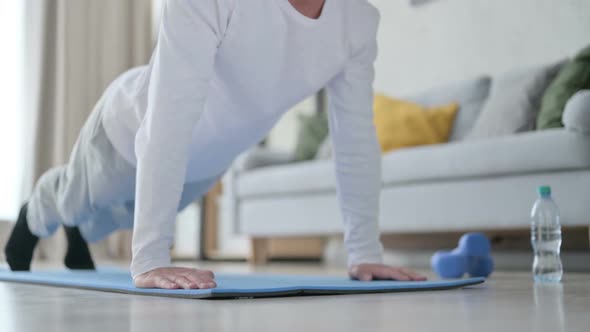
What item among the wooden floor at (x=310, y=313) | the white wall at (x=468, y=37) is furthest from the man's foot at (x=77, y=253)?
the white wall at (x=468, y=37)

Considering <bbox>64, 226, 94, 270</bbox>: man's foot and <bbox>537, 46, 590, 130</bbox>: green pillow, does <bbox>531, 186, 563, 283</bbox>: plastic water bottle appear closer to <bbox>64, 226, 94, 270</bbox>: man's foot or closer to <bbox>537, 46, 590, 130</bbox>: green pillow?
<bbox>537, 46, 590, 130</bbox>: green pillow

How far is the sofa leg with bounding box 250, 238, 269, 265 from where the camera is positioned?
4.02 metres

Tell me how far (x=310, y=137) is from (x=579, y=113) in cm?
192

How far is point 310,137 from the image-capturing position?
4.10 m

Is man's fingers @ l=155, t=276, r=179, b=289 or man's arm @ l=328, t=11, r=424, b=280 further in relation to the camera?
man's arm @ l=328, t=11, r=424, b=280

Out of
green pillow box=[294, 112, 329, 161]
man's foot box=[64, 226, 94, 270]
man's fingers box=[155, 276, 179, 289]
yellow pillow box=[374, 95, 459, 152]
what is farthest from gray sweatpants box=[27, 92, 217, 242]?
green pillow box=[294, 112, 329, 161]

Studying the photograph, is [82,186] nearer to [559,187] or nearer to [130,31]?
[559,187]

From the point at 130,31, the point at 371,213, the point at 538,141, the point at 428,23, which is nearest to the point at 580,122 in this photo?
the point at 538,141

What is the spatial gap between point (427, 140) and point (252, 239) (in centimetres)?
113

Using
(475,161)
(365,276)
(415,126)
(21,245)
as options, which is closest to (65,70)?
(415,126)

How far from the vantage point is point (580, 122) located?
2.39 metres

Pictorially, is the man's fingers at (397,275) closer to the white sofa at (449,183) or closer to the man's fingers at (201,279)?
the man's fingers at (201,279)

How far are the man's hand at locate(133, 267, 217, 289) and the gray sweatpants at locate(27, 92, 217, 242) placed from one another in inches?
22.4

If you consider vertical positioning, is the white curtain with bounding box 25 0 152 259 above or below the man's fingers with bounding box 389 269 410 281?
above
